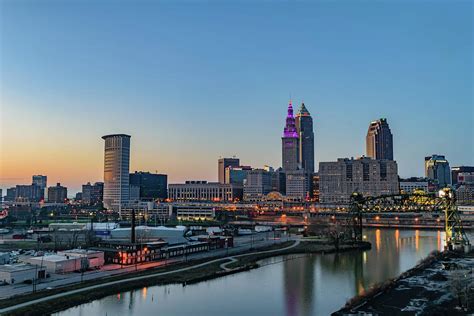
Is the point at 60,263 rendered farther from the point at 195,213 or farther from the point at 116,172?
the point at 116,172

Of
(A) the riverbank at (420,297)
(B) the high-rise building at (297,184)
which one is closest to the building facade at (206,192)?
(B) the high-rise building at (297,184)

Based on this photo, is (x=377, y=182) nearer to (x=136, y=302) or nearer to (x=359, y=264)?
(x=359, y=264)

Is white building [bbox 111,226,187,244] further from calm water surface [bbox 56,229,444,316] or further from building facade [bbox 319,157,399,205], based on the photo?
building facade [bbox 319,157,399,205]

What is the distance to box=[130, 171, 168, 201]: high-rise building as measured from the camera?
18538cm

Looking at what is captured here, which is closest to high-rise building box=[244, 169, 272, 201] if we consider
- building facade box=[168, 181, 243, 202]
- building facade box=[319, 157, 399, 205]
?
building facade box=[168, 181, 243, 202]

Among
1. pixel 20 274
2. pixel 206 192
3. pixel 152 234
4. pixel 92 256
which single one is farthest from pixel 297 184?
pixel 20 274

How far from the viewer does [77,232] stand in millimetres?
62844

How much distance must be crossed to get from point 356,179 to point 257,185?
3719cm

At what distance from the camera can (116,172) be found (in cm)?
13850

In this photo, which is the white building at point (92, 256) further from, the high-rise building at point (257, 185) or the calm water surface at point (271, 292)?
the high-rise building at point (257, 185)

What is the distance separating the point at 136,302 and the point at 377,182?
130m

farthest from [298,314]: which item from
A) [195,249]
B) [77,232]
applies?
[77,232]

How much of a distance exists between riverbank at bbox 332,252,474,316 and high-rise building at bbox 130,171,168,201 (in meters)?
160

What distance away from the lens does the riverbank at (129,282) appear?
25.5 m
